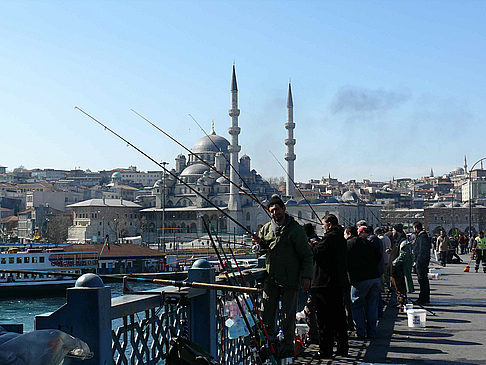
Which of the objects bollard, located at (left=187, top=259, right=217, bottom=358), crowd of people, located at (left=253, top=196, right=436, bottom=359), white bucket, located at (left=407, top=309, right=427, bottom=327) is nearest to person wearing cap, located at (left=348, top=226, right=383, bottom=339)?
crowd of people, located at (left=253, top=196, right=436, bottom=359)

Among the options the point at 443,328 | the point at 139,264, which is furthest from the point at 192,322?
the point at 139,264

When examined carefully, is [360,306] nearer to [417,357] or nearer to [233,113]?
[417,357]

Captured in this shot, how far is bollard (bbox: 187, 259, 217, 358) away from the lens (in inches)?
164

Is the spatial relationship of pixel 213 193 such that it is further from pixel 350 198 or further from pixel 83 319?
pixel 83 319

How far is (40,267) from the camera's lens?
33.2 m

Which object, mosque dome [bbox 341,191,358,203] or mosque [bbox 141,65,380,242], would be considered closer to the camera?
mosque [bbox 141,65,380,242]

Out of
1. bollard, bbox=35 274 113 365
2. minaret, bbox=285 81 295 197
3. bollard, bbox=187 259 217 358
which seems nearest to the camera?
bollard, bbox=35 274 113 365

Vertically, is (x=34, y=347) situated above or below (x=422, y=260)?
above

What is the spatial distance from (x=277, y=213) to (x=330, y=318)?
1308 millimetres

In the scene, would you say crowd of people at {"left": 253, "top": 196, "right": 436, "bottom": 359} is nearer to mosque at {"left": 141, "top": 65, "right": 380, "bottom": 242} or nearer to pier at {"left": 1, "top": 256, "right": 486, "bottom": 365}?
pier at {"left": 1, "top": 256, "right": 486, "bottom": 365}

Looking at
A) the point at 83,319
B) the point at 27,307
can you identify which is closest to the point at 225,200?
the point at 27,307

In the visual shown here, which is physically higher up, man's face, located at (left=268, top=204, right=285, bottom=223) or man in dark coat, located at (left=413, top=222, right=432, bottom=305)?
man's face, located at (left=268, top=204, right=285, bottom=223)

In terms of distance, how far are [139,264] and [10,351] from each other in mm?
37455

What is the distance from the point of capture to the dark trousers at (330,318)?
545cm
